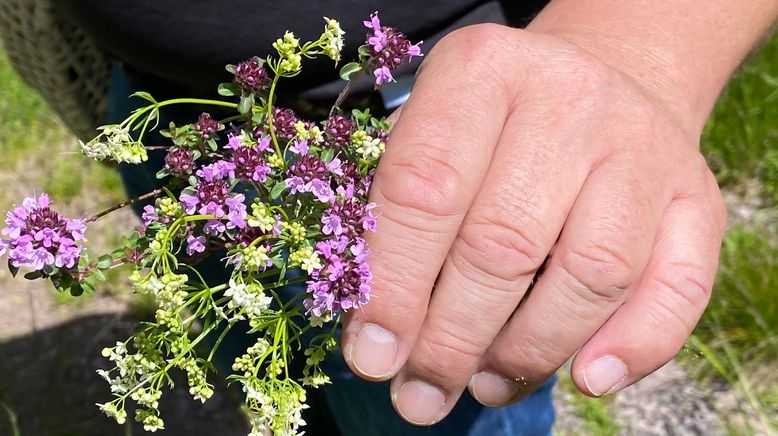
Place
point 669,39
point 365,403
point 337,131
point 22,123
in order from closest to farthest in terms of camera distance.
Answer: point 337,131
point 669,39
point 365,403
point 22,123

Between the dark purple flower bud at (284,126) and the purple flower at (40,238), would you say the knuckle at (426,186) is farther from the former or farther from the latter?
the purple flower at (40,238)

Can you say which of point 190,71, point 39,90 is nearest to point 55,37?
point 39,90

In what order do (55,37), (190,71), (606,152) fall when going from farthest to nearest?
(55,37), (190,71), (606,152)

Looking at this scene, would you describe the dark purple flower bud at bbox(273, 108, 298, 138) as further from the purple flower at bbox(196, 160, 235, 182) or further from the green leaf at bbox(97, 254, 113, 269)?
the green leaf at bbox(97, 254, 113, 269)

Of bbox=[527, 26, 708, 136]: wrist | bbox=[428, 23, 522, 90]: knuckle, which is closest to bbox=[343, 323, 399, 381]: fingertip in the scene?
bbox=[428, 23, 522, 90]: knuckle

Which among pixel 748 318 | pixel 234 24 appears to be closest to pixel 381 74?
pixel 234 24

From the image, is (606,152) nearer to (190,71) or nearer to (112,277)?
(190,71)

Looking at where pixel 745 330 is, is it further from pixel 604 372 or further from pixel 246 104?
pixel 246 104

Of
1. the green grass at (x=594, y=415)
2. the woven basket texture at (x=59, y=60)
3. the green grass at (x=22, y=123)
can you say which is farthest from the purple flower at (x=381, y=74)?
the green grass at (x=22, y=123)
